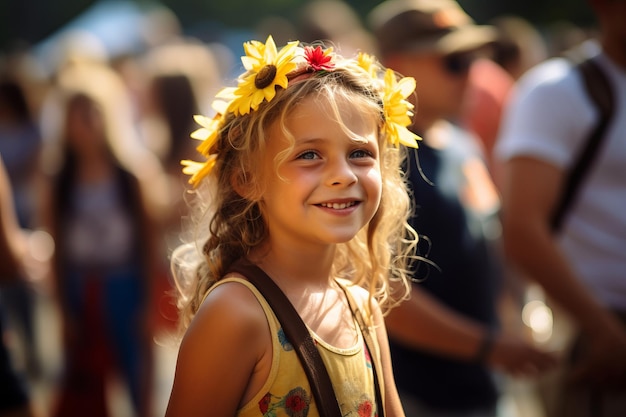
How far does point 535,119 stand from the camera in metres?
3.75

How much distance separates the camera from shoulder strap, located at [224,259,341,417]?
2184 millimetres

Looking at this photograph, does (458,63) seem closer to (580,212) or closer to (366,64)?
(580,212)

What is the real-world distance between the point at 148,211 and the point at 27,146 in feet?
8.95

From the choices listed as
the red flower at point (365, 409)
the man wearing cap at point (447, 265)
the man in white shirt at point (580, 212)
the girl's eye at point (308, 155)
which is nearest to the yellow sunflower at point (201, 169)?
the girl's eye at point (308, 155)

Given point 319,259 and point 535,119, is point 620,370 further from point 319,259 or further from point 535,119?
point 319,259

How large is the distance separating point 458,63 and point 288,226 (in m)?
1.97

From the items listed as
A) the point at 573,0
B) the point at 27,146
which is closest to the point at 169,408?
the point at 27,146

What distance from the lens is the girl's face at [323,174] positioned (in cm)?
225

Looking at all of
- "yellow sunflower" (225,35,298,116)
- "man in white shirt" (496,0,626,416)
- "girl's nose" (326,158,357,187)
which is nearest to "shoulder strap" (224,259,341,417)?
"girl's nose" (326,158,357,187)

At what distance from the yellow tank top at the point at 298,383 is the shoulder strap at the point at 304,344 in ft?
0.04

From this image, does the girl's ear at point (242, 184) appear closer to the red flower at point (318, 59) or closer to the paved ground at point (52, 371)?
the red flower at point (318, 59)

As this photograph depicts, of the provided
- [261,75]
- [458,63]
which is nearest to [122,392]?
[458,63]

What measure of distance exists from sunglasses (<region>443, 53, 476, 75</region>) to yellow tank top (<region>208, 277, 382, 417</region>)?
2014mm

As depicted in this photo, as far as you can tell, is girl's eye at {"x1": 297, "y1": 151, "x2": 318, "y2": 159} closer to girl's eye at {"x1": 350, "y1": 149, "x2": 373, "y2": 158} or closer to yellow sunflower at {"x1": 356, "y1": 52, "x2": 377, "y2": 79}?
girl's eye at {"x1": 350, "y1": 149, "x2": 373, "y2": 158}
